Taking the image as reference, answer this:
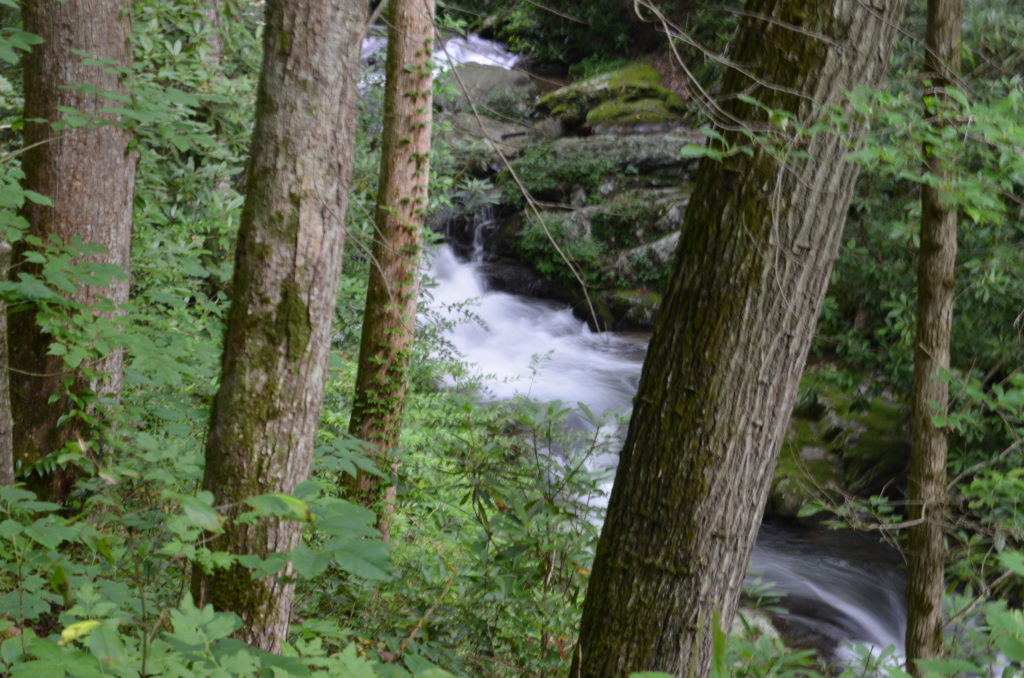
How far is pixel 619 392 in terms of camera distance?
10.8 metres

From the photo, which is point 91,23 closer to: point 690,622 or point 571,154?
point 690,622

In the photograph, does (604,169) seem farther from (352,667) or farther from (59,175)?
(352,667)

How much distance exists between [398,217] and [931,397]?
3359mm

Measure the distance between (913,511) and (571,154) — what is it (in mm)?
12284

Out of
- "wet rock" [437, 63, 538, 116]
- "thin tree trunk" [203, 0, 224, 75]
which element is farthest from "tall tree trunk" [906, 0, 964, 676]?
"wet rock" [437, 63, 538, 116]

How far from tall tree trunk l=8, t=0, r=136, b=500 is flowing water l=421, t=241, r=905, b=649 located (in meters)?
2.32

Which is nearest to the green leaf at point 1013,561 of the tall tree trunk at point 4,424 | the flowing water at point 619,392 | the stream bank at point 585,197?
the flowing water at point 619,392

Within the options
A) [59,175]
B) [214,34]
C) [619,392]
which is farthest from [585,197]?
[59,175]

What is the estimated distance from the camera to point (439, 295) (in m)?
13.4

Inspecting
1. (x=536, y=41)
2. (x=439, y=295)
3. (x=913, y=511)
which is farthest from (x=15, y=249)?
(x=536, y=41)

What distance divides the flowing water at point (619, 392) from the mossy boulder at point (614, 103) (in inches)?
185

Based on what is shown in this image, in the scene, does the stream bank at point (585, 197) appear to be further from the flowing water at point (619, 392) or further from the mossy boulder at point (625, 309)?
Result: the flowing water at point (619, 392)

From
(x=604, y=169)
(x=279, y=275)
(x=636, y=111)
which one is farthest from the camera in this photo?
(x=636, y=111)

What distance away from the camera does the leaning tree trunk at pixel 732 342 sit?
2.24 metres
